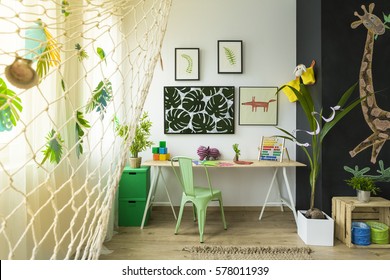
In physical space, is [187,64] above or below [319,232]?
above

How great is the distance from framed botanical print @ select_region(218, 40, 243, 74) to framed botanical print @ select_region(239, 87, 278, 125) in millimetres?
269

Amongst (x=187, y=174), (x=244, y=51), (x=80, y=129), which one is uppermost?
(x=244, y=51)

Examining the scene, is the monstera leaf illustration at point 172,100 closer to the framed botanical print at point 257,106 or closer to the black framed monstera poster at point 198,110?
the black framed monstera poster at point 198,110

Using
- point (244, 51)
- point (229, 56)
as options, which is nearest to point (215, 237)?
point (229, 56)

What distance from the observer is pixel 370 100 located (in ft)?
8.21

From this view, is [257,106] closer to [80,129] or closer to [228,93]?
[228,93]

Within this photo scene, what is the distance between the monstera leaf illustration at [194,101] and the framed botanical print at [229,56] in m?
0.39

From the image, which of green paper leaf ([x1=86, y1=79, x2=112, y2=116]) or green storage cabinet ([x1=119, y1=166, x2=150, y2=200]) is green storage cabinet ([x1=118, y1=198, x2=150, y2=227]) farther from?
green paper leaf ([x1=86, y1=79, x2=112, y2=116])

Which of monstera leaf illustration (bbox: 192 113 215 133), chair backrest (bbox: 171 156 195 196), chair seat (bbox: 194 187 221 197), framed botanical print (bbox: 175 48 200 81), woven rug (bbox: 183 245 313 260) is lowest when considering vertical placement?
woven rug (bbox: 183 245 313 260)

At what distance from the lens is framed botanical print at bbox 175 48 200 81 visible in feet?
10.1

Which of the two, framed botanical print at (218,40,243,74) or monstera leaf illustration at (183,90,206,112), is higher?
framed botanical print at (218,40,243,74)

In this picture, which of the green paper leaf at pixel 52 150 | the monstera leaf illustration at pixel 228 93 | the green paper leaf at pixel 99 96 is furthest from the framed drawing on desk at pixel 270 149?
the green paper leaf at pixel 52 150

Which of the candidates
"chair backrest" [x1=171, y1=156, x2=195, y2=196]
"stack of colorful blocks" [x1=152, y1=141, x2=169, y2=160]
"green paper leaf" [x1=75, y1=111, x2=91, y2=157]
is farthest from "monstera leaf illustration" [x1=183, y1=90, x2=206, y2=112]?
"green paper leaf" [x1=75, y1=111, x2=91, y2=157]

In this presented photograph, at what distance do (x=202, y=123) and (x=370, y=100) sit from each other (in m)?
1.77
